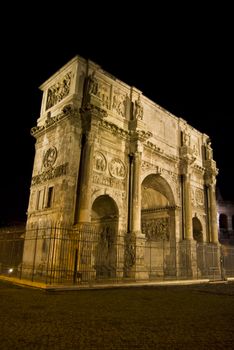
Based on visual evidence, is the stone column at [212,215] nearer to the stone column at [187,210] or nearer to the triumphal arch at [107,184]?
the triumphal arch at [107,184]

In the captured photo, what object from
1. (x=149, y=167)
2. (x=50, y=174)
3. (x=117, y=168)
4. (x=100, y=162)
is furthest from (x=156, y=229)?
(x=50, y=174)

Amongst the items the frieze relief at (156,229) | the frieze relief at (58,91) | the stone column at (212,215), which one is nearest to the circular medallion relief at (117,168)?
the frieze relief at (58,91)

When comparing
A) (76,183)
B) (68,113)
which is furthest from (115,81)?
(76,183)

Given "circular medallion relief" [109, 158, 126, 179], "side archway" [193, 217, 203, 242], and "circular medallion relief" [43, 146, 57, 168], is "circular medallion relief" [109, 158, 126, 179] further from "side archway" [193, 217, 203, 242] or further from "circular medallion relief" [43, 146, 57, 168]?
"side archway" [193, 217, 203, 242]

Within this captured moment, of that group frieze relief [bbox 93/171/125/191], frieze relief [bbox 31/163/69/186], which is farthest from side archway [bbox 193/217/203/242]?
frieze relief [bbox 31/163/69/186]

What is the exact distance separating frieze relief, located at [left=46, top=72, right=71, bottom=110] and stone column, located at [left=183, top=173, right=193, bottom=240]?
9.99 meters

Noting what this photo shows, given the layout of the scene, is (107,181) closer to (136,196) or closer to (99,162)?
(99,162)

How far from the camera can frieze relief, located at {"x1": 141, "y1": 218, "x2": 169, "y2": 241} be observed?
20094 millimetres

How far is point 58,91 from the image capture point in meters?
17.1

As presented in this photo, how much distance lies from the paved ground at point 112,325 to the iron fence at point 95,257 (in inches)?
177

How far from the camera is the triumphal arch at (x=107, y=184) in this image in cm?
1366

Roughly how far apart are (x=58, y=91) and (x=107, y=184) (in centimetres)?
636

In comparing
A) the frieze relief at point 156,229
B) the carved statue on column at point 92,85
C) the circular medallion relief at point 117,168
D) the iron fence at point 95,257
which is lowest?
the iron fence at point 95,257

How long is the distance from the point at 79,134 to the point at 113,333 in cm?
Answer: 1152
